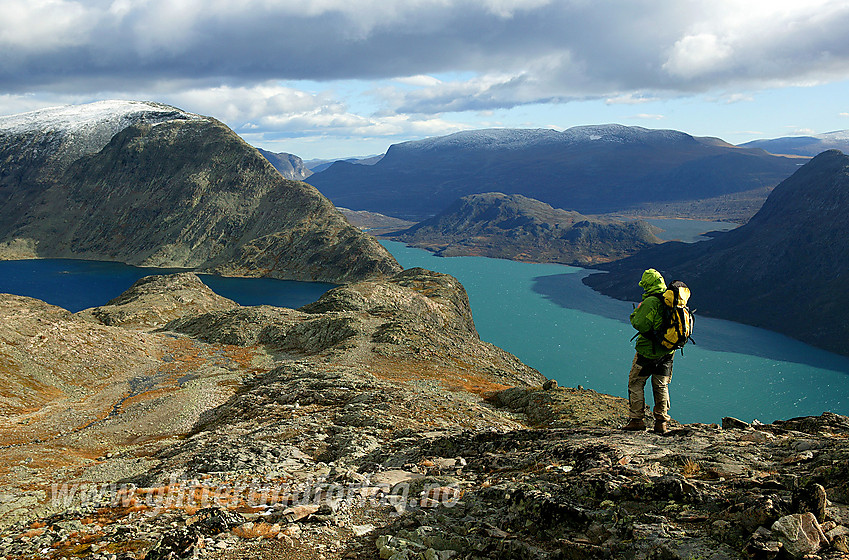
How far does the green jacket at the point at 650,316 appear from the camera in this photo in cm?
1427

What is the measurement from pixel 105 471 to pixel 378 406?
11.6m

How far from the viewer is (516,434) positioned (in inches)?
650

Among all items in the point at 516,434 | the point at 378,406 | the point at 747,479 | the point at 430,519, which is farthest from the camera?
the point at 378,406

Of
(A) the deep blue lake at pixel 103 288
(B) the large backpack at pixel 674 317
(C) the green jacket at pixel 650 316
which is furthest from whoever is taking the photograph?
(A) the deep blue lake at pixel 103 288

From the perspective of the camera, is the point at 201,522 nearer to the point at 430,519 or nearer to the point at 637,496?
the point at 430,519

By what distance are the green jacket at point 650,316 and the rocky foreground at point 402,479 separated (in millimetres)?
2227

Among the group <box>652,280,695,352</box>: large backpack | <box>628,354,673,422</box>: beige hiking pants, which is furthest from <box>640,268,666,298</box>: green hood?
<box>628,354,673,422</box>: beige hiking pants

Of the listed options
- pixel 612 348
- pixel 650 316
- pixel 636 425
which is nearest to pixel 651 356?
pixel 650 316

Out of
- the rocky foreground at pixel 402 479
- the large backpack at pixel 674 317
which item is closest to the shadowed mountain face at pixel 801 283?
the rocky foreground at pixel 402 479

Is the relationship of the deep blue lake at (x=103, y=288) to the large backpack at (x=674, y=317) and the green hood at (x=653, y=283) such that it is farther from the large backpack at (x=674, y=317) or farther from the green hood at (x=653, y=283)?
the large backpack at (x=674, y=317)

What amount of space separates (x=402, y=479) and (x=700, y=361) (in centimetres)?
13317

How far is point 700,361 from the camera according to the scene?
128 metres

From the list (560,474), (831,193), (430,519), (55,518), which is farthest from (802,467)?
(831,193)

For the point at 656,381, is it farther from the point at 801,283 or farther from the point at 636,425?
the point at 801,283
